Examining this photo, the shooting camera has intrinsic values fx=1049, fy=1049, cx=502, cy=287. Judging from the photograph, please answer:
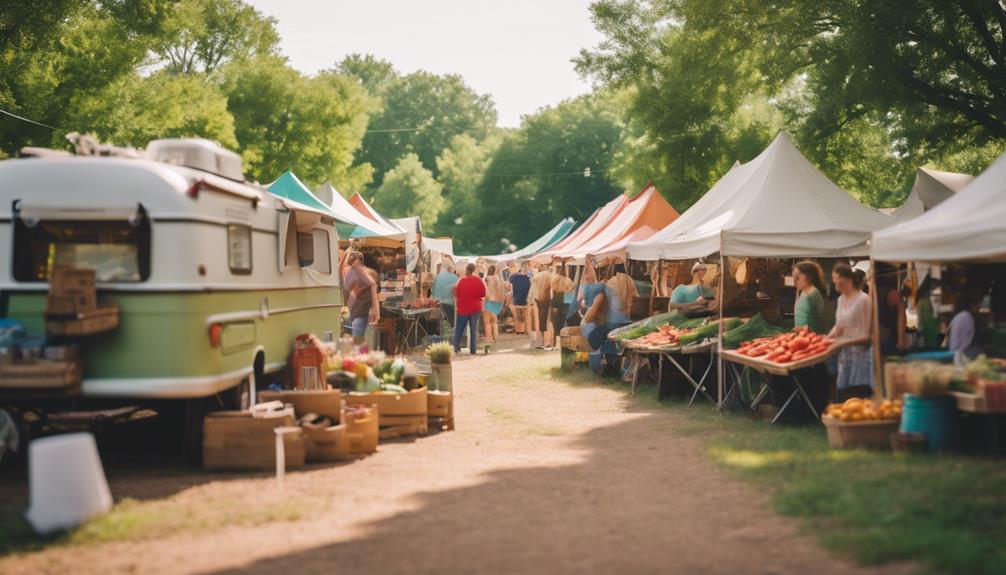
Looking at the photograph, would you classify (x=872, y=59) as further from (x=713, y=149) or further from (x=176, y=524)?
(x=176, y=524)

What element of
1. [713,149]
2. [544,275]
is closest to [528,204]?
[713,149]

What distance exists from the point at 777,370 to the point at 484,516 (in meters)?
4.81

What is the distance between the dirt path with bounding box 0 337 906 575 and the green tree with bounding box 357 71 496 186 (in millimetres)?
74130

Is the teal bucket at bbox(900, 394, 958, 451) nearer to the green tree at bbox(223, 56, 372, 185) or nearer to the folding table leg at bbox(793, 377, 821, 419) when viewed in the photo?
the folding table leg at bbox(793, 377, 821, 419)

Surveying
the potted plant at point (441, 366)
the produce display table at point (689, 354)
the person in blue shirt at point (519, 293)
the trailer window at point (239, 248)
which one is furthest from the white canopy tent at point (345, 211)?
the trailer window at point (239, 248)

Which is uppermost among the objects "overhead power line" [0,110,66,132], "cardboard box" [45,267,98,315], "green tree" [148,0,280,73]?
"green tree" [148,0,280,73]

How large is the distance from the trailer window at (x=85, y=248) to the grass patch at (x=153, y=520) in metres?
2.04

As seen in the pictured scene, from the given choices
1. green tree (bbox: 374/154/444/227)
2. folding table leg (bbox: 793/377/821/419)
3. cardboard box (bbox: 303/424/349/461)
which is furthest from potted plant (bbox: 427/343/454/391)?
green tree (bbox: 374/154/444/227)

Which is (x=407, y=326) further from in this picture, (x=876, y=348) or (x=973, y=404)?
(x=973, y=404)

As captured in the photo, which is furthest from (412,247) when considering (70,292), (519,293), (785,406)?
(70,292)

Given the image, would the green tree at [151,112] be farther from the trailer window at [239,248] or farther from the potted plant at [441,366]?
the trailer window at [239,248]

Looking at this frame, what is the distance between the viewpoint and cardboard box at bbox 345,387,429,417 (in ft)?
37.1

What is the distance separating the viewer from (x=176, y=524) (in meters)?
7.30

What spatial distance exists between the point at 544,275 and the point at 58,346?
16.5m
